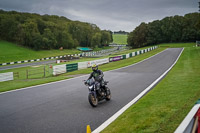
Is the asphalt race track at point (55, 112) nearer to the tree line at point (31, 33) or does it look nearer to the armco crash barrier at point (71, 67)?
the armco crash barrier at point (71, 67)

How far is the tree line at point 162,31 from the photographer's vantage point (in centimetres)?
9756

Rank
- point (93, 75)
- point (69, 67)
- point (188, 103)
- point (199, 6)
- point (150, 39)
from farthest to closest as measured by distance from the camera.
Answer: point (150, 39) < point (199, 6) < point (69, 67) < point (93, 75) < point (188, 103)

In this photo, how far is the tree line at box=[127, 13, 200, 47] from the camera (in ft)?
320

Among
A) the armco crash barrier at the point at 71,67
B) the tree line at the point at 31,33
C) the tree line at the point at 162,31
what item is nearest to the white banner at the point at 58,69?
the armco crash barrier at the point at 71,67

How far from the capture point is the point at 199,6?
3522 cm

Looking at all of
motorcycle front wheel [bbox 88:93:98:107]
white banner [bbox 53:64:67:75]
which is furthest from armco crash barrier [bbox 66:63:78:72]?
motorcycle front wheel [bbox 88:93:98:107]

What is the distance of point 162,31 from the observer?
101m

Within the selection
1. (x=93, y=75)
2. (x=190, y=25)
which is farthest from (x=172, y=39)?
(x=93, y=75)

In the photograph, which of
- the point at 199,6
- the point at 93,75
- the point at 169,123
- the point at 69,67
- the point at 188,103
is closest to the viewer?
the point at 169,123

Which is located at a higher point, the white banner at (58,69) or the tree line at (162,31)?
the tree line at (162,31)

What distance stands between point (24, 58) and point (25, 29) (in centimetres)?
2278

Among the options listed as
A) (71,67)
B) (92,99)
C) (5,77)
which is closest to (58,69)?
(71,67)

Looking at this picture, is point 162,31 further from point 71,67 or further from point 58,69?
point 58,69

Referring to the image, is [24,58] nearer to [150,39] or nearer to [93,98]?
[93,98]
